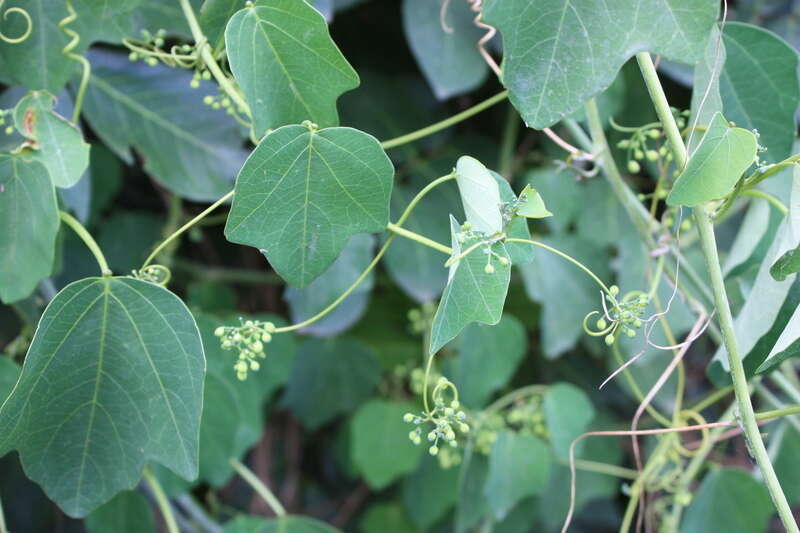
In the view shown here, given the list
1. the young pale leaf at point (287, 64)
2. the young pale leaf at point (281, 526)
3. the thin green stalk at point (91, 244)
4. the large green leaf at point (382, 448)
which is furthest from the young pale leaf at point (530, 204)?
the large green leaf at point (382, 448)

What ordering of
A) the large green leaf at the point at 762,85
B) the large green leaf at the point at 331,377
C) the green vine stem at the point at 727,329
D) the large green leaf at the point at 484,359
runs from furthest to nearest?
the large green leaf at the point at 331,377
the large green leaf at the point at 484,359
the large green leaf at the point at 762,85
the green vine stem at the point at 727,329

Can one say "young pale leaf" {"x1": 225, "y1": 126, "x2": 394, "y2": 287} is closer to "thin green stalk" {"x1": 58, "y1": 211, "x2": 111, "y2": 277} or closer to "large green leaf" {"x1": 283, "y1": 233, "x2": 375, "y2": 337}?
"thin green stalk" {"x1": 58, "y1": 211, "x2": 111, "y2": 277}

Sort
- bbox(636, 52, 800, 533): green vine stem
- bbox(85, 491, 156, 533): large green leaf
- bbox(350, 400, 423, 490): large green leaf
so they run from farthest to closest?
bbox(350, 400, 423, 490): large green leaf → bbox(85, 491, 156, 533): large green leaf → bbox(636, 52, 800, 533): green vine stem

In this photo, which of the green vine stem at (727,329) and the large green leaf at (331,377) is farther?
the large green leaf at (331,377)

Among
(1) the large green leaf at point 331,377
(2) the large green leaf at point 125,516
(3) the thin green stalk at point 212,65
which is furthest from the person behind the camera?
(1) the large green leaf at point 331,377

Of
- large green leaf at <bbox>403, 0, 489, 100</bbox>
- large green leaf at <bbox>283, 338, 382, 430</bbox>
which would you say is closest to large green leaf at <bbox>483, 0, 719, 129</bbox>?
large green leaf at <bbox>403, 0, 489, 100</bbox>

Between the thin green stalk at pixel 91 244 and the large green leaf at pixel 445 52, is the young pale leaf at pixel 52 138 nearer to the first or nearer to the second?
the thin green stalk at pixel 91 244

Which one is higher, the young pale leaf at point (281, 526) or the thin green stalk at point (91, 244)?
the thin green stalk at point (91, 244)
